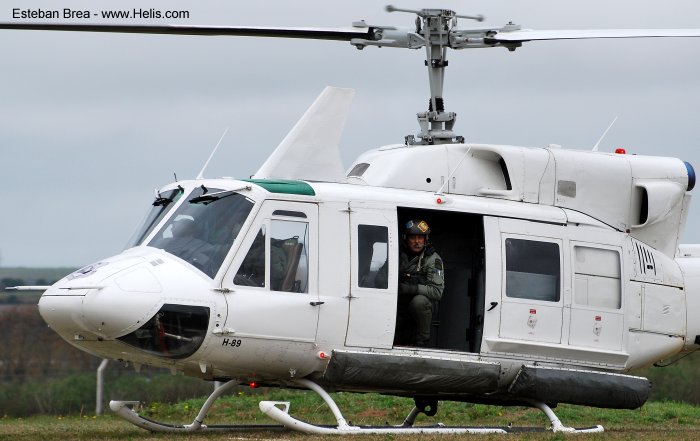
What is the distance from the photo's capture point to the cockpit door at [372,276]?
15.0 m

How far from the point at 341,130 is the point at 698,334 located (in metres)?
5.00

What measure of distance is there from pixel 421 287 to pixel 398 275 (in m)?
0.28

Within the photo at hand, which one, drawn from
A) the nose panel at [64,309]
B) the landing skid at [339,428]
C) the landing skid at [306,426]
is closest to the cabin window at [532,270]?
the landing skid at [306,426]

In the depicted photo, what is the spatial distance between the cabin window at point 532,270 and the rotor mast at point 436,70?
1.58 metres

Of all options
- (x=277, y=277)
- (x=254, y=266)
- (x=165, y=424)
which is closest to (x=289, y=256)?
(x=277, y=277)

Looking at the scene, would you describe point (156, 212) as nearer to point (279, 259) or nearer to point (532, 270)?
point (279, 259)

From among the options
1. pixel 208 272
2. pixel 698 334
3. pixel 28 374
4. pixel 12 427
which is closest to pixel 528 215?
pixel 698 334

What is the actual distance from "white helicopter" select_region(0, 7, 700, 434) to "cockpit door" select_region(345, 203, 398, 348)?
0.7 inches

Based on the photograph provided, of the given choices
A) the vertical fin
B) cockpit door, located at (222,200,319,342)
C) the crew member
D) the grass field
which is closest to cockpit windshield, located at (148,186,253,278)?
cockpit door, located at (222,200,319,342)

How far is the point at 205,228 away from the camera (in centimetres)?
1473

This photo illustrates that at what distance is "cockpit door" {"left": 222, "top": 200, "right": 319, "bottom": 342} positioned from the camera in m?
14.5

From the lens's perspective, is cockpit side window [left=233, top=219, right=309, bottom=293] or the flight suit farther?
the flight suit

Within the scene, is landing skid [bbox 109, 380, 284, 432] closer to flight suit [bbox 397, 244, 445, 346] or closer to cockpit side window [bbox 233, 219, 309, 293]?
cockpit side window [bbox 233, 219, 309, 293]

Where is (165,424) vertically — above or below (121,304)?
below
